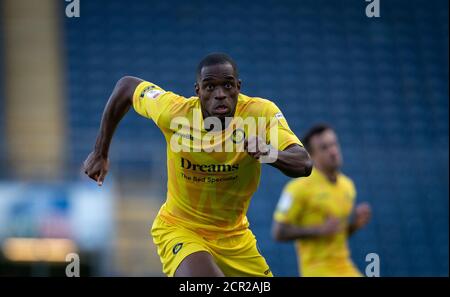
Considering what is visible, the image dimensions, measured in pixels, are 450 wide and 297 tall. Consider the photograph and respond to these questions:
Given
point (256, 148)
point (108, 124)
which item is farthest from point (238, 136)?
point (108, 124)

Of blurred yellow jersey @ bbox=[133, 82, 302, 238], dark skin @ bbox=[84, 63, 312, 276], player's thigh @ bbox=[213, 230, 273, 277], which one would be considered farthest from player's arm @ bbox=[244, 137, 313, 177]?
player's thigh @ bbox=[213, 230, 273, 277]

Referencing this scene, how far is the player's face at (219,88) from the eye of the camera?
15.1 ft

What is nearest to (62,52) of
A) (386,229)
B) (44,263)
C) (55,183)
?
(55,183)

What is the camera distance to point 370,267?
9.73m

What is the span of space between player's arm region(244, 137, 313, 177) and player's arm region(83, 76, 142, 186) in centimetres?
129

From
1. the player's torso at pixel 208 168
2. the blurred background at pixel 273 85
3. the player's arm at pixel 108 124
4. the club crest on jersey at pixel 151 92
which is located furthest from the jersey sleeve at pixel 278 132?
the blurred background at pixel 273 85

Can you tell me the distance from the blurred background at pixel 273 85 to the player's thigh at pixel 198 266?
5.05 metres

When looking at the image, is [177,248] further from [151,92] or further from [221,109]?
[151,92]

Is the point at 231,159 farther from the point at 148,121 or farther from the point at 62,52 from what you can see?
the point at 62,52

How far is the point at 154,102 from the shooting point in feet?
16.5

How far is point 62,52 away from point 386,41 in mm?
5616

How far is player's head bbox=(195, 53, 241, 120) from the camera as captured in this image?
4613 mm

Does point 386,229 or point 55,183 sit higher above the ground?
point 55,183

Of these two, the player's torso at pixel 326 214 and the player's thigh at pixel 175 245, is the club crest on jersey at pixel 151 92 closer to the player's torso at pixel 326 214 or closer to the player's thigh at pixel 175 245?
the player's thigh at pixel 175 245
